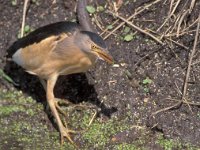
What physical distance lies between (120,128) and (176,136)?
57 cm

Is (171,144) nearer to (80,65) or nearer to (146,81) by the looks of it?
(146,81)

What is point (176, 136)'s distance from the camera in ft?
20.2

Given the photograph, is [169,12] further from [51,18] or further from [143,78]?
[51,18]

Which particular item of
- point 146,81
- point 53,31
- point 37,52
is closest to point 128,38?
point 146,81

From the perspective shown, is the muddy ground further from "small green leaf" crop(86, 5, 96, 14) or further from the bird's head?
the bird's head

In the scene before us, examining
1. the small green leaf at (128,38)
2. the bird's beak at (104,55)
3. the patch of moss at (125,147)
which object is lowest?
the patch of moss at (125,147)

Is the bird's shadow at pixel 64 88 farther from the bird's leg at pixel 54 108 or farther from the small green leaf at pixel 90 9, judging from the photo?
the small green leaf at pixel 90 9

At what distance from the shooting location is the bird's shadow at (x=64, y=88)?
677cm

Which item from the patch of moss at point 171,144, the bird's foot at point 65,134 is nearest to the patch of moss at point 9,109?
the bird's foot at point 65,134

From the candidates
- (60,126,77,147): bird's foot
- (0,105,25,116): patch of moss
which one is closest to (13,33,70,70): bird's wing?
(0,105,25,116): patch of moss

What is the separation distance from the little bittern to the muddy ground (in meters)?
0.37

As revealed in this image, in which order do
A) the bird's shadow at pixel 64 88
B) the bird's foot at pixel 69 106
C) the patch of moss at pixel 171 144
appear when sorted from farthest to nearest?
the bird's shadow at pixel 64 88, the bird's foot at pixel 69 106, the patch of moss at pixel 171 144

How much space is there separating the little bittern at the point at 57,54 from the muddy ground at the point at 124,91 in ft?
1.20

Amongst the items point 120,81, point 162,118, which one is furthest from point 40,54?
point 162,118
